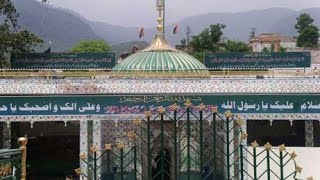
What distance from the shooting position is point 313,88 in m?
13.4

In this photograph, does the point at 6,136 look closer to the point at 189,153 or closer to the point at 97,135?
the point at 97,135

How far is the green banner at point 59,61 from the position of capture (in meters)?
19.2

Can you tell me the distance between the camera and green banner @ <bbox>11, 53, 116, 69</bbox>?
19250 mm

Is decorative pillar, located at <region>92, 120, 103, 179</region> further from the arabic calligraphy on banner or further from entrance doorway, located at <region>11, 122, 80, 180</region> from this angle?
entrance doorway, located at <region>11, 122, 80, 180</region>

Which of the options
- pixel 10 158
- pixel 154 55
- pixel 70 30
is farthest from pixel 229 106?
pixel 70 30

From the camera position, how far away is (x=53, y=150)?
1817 centimetres

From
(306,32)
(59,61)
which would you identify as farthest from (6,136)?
(306,32)

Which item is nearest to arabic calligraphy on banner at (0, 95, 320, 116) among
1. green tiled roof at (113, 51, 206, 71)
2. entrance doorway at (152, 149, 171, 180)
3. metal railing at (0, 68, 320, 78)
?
metal railing at (0, 68, 320, 78)

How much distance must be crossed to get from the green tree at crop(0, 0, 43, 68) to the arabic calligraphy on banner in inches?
260

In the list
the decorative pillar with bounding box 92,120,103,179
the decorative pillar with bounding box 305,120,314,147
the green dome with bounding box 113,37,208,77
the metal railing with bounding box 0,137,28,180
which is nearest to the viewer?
the metal railing with bounding box 0,137,28,180

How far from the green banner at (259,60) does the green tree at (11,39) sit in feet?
22.6

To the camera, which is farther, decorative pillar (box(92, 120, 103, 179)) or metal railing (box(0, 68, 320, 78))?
metal railing (box(0, 68, 320, 78))

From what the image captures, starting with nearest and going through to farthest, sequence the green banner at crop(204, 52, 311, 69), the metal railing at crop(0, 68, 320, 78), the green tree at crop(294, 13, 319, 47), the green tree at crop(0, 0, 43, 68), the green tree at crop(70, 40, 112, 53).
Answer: the metal railing at crop(0, 68, 320, 78)
the green tree at crop(0, 0, 43, 68)
the green banner at crop(204, 52, 311, 69)
the green tree at crop(70, 40, 112, 53)
the green tree at crop(294, 13, 319, 47)

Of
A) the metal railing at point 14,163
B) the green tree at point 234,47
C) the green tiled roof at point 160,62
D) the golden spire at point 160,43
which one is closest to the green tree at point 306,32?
the green tree at point 234,47
